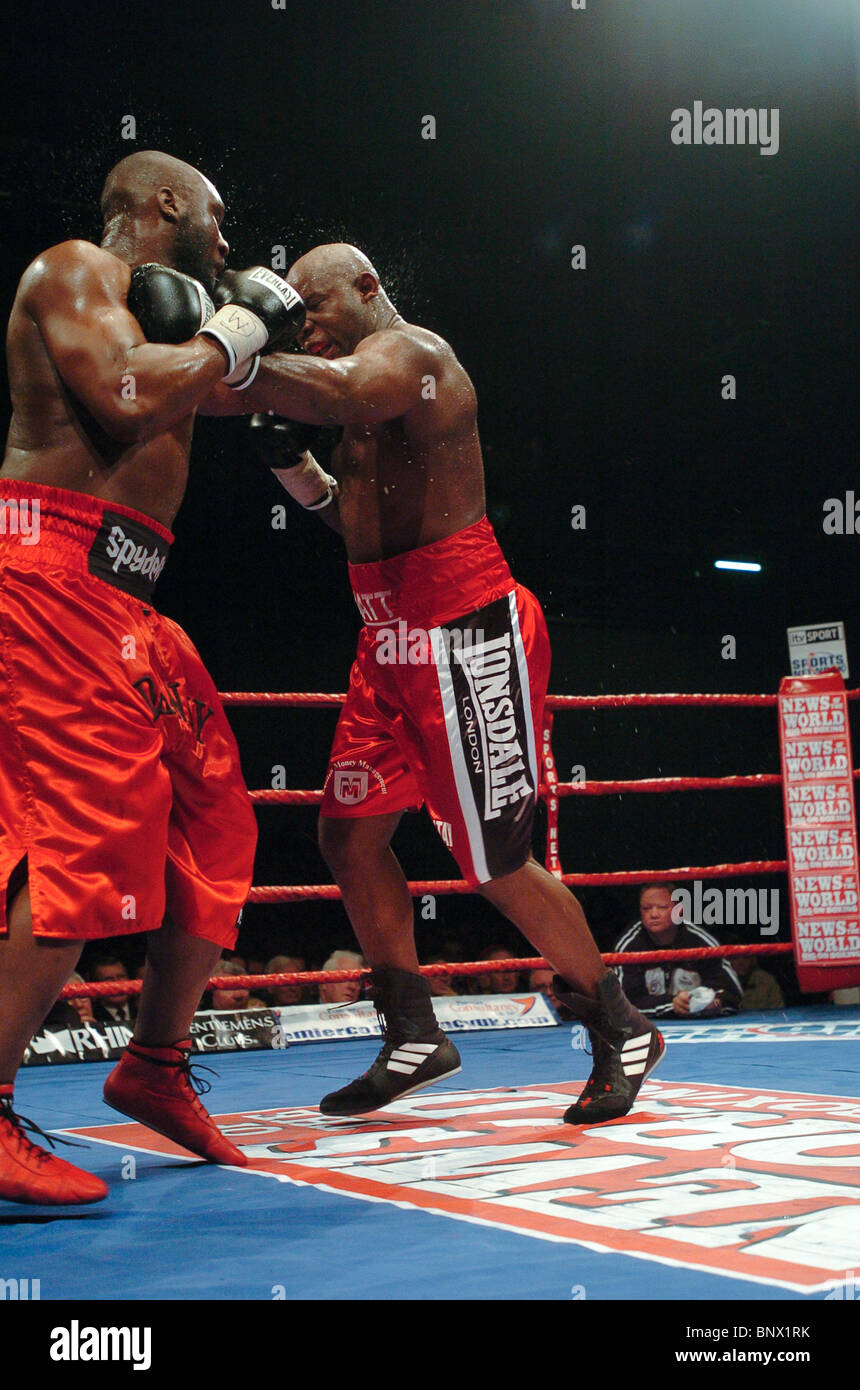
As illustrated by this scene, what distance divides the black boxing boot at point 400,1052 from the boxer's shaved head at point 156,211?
48.1 inches

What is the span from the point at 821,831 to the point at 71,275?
10.1 feet

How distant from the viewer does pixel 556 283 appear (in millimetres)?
6000

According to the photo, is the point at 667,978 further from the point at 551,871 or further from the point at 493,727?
the point at 493,727

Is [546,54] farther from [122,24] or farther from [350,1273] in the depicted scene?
[350,1273]

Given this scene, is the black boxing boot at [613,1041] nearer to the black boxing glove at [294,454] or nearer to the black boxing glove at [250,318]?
the black boxing glove at [294,454]

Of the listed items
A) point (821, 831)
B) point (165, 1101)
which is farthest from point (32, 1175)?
point (821, 831)

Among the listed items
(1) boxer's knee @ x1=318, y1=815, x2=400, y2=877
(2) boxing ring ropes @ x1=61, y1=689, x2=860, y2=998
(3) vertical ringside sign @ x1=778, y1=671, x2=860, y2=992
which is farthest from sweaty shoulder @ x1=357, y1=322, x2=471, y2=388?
(3) vertical ringside sign @ x1=778, y1=671, x2=860, y2=992

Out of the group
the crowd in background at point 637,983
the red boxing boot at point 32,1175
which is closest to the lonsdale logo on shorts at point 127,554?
the red boxing boot at point 32,1175

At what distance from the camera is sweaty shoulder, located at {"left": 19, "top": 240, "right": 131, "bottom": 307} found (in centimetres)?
155

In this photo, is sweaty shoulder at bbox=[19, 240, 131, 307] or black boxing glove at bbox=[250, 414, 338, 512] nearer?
sweaty shoulder at bbox=[19, 240, 131, 307]

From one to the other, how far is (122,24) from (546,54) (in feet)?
4.92

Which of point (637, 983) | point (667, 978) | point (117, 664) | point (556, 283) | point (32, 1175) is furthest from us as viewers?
point (556, 283)

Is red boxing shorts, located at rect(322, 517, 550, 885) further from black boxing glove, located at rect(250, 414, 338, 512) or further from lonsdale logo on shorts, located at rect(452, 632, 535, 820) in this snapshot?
black boxing glove, located at rect(250, 414, 338, 512)

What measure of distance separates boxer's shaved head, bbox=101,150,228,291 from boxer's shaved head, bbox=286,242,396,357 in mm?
385
